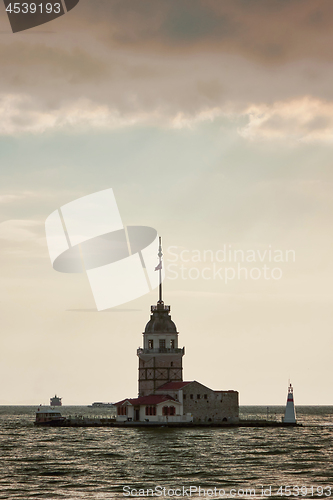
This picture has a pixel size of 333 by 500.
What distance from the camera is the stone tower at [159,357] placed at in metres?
114

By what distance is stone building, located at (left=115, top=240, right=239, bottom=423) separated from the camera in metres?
109

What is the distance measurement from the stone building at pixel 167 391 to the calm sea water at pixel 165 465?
4982 mm

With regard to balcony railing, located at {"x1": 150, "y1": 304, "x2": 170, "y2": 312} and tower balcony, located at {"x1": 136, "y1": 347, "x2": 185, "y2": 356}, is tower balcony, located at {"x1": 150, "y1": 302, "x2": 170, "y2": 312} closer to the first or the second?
balcony railing, located at {"x1": 150, "y1": 304, "x2": 170, "y2": 312}

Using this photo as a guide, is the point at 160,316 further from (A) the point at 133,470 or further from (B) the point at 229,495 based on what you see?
(B) the point at 229,495

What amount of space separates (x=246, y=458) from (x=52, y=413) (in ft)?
190

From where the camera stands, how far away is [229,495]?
5206 centimetres

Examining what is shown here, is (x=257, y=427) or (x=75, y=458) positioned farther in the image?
(x=257, y=427)

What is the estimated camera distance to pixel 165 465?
223ft

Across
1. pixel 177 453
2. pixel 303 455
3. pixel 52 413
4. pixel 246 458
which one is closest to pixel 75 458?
pixel 177 453

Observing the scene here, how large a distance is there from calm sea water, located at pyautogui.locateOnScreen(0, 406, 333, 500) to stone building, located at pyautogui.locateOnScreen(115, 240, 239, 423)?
16.3 feet
